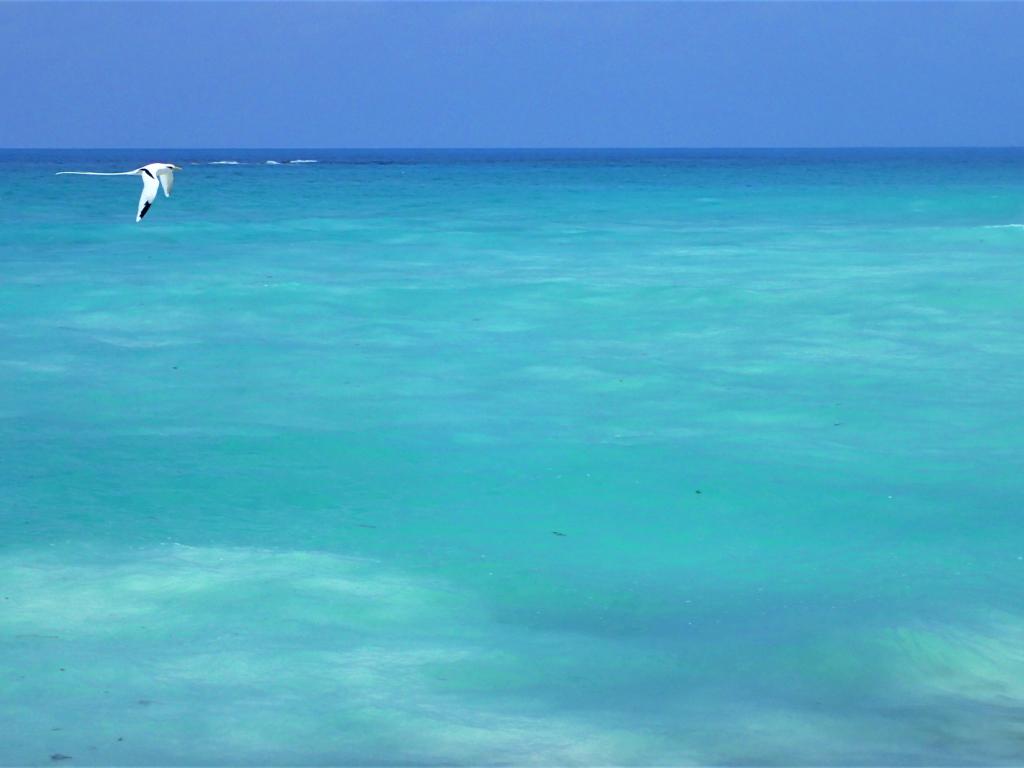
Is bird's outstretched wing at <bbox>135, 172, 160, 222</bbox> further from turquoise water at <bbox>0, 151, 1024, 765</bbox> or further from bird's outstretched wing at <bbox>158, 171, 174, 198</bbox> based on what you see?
turquoise water at <bbox>0, 151, 1024, 765</bbox>

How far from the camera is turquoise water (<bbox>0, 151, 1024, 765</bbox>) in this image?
427 centimetres

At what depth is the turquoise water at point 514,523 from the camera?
427 centimetres

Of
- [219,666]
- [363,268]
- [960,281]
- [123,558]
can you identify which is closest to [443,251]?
[363,268]

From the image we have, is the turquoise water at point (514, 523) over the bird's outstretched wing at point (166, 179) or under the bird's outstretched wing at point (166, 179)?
under

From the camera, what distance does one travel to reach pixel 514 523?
21.4 feet

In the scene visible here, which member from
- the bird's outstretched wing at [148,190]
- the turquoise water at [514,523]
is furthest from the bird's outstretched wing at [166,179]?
the turquoise water at [514,523]

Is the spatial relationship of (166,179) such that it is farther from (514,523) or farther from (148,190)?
(514,523)

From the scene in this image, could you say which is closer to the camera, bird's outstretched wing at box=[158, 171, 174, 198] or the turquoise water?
the turquoise water

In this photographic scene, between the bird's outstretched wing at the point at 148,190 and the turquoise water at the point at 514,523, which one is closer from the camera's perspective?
the turquoise water at the point at 514,523

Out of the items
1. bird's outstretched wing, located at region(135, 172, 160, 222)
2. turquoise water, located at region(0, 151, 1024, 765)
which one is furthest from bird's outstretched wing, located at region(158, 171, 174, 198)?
turquoise water, located at region(0, 151, 1024, 765)

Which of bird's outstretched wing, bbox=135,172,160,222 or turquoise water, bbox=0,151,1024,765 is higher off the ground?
bird's outstretched wing, bbox=135,172,160,222

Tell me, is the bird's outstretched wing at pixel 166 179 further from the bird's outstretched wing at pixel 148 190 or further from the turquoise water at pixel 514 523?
the turquoise water at pixel 514 523

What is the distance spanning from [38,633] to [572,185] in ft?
136

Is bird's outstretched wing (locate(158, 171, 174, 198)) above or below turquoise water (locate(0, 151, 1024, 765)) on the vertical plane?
above
